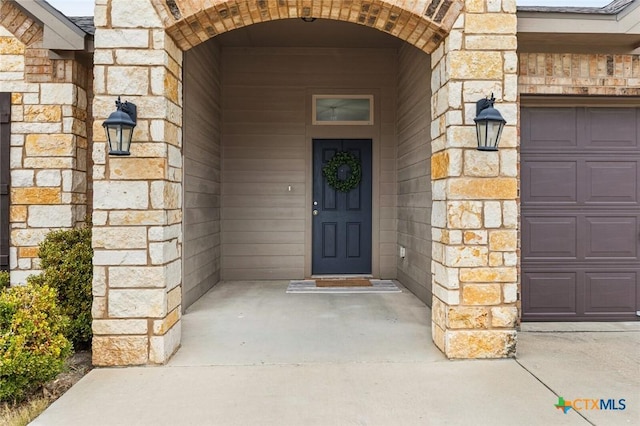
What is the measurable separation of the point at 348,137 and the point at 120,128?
3536 mm

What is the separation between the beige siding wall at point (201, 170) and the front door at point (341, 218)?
4.38 feet

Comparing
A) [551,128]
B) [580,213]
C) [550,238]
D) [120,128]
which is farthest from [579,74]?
[120,128]

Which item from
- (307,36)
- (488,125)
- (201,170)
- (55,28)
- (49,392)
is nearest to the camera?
(49,392)

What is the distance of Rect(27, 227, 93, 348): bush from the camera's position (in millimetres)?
2975

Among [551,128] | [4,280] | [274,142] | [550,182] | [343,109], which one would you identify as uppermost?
[343,109]

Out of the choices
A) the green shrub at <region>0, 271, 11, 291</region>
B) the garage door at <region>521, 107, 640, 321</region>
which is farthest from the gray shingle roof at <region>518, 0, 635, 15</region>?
the green shrub at <region>0, 271, 11, 291</region>

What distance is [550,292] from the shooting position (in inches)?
147

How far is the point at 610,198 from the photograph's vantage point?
3.79 metres

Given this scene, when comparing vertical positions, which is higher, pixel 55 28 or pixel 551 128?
pixel 55 28

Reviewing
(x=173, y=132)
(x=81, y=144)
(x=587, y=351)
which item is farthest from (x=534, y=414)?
(x=81, y=144)

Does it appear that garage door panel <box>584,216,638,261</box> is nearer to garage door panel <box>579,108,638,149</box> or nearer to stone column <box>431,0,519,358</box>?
garage door panel <box>579,108,638,149</box>

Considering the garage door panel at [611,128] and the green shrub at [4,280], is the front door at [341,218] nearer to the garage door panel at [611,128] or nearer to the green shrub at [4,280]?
the garage door panel at [611,128]

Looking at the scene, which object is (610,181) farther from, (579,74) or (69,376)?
(69,376)

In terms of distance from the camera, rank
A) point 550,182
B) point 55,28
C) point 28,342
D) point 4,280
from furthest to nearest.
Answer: point 550,182 → point 4,280 → point 55,28 → point 28,342
